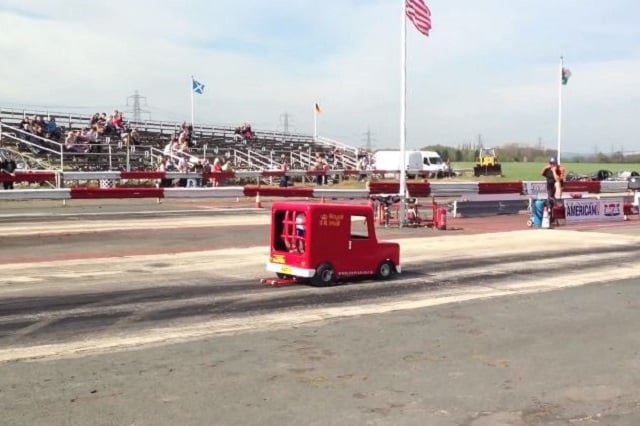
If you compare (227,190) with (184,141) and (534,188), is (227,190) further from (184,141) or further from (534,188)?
(184,141)

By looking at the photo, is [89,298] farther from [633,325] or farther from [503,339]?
[633,325]

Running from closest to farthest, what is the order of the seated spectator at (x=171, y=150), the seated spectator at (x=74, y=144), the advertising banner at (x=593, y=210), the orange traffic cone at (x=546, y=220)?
the orange traffic cone at (x=546, y=220), the advertising banner at (x=593, y=210), the seated spectator at (x=74, y=144), the seated spectator at (x=171, y=150)

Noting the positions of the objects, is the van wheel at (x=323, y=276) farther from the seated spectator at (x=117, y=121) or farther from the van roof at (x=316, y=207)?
the seated spectator at (x=117, y=121)

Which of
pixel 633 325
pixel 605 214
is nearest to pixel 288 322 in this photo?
pixel 633 325

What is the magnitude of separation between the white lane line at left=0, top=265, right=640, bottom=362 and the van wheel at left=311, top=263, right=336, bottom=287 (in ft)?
4.35

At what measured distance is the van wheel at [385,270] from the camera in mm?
11633

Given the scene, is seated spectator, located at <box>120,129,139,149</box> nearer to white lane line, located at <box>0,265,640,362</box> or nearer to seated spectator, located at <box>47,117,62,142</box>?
seated spectator, located at <box>47,117,62,142</box>

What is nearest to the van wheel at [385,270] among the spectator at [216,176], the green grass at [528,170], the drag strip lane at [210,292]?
the drag strip lane at [210,292]

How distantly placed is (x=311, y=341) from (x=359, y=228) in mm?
4207

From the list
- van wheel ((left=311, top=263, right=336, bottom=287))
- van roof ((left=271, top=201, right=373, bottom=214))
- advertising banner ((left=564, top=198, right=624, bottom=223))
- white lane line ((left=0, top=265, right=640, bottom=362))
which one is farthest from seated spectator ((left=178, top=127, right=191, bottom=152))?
white lane line ((left=0, top=265, right=640, bottom=362))

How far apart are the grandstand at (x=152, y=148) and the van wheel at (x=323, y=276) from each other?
983 inches

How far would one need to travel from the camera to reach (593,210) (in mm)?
24047

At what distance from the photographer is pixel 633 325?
8539 mm

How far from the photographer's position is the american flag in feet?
67.8
